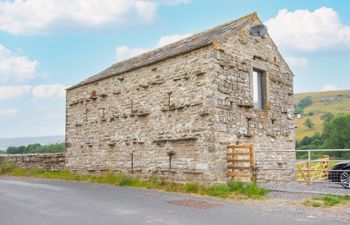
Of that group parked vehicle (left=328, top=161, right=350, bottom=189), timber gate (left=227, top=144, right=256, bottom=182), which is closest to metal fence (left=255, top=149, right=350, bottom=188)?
parked vehicle (left=328, top=161, right=350, bottom=189)

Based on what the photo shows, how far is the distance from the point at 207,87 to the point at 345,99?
361 ft

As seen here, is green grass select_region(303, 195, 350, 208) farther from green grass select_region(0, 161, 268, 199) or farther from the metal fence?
green grass select_region(0, 161, 268, 199)

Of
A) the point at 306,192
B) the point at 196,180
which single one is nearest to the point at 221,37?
the point at 196,180

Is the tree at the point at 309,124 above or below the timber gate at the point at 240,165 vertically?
above

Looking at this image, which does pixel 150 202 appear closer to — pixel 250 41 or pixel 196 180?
pixel 196 180

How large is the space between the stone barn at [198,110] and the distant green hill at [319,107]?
67.0 metres

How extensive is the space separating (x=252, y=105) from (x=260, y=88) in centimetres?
141

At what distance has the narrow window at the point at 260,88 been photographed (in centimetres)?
1507

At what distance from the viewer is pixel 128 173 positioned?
15648 millimetres

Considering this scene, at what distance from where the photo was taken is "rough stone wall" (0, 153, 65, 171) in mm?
20328

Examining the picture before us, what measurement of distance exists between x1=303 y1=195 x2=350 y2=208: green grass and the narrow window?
5859mm

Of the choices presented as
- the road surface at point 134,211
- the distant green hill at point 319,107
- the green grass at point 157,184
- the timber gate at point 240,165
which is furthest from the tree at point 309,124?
the road surface at point 134,211

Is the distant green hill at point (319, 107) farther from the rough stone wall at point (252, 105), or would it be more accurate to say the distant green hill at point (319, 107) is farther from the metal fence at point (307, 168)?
the metal fence at point (307, 168)

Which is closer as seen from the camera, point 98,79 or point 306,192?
point 306,192
